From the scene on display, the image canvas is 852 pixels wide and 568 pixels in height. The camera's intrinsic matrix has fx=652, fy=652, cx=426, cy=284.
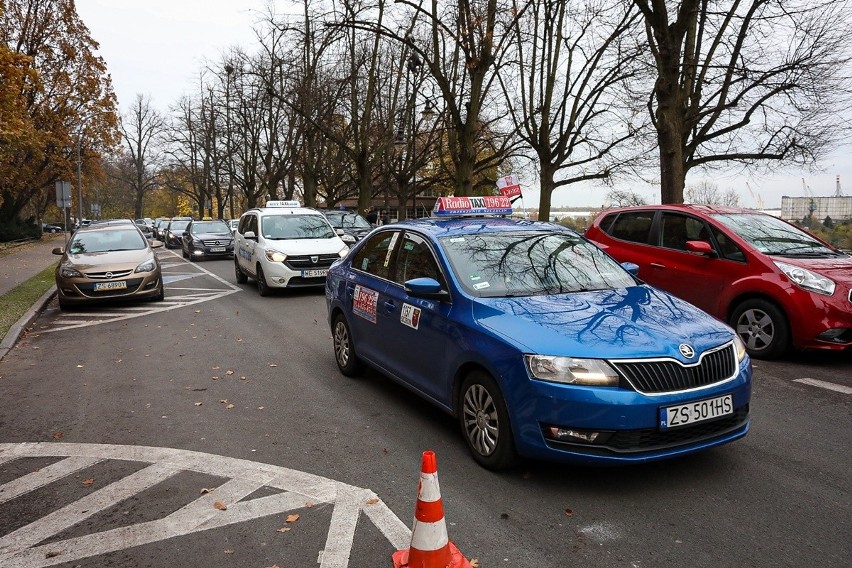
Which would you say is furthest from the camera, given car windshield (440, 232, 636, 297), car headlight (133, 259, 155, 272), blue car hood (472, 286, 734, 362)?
car headlight (133, 259, 155, 272)

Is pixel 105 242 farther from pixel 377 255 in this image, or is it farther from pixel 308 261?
pixel 377 255

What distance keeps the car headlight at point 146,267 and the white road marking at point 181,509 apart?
787cm

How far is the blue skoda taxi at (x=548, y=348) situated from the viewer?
3.75 meters

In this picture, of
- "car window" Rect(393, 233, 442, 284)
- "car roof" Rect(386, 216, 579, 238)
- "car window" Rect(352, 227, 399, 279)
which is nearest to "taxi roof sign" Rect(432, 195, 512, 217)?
"car roof" Rect(386, 216, 579, 238)

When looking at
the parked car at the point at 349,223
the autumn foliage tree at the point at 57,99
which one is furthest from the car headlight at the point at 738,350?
the autumn foliage tree at the point at 57,99

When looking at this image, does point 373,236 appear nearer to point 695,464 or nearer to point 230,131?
point 695,464

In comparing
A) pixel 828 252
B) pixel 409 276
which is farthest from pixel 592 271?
pixel 828 252

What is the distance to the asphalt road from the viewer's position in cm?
331

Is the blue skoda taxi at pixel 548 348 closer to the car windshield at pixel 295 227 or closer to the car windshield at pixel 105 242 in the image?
the car windshield at pixel 295 227

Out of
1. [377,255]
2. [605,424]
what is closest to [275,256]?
[377,255]

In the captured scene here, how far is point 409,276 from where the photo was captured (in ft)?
18.0

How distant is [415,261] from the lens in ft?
18.0

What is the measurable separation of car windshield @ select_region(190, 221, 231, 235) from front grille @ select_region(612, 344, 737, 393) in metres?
25.7

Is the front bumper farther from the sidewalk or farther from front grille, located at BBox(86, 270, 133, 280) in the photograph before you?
front grille, located at BBox(86, 270, 133, 280)
